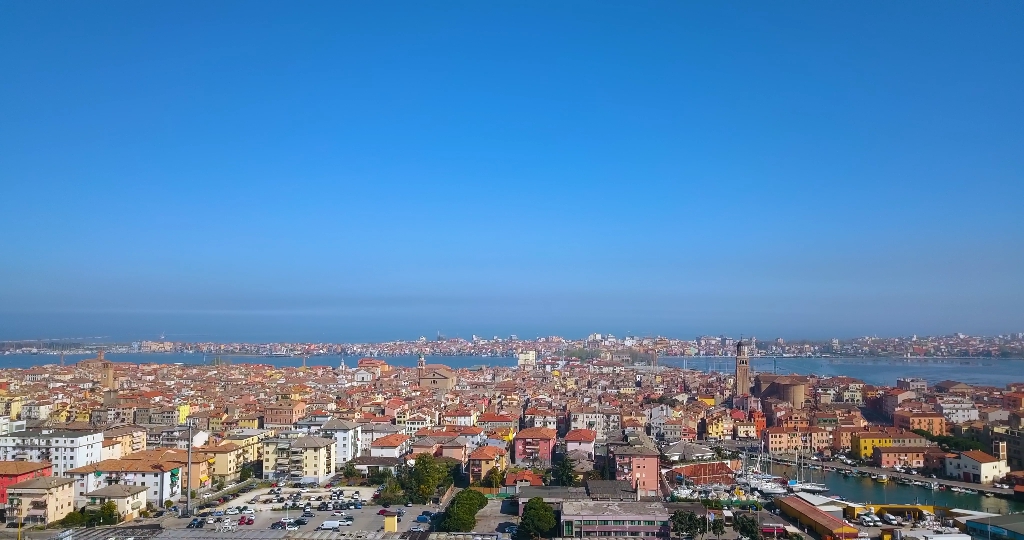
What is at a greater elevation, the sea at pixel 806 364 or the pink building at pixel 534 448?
the pink building at pixel 534 448

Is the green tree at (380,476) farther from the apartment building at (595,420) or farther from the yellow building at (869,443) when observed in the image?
the yellow building at (869,443)

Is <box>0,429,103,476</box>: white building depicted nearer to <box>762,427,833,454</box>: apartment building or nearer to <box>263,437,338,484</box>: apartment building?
<box>263,437,338,484</box>: apartment building

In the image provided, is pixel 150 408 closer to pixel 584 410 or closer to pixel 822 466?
pixel 584 410

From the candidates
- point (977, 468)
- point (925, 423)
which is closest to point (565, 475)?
point (977, 468)

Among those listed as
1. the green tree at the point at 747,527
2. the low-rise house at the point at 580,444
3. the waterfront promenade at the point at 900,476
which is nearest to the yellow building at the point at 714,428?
the waterfront promenade at the point at 900,476

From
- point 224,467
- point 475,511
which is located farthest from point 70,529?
point 475,511

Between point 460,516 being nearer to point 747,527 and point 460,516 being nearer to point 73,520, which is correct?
point 747,527

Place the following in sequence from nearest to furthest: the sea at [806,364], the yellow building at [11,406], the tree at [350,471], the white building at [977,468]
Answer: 1. the tree at [350,471]
2. the white building at [977,468]
3. the yellow building at [11,406]
4. the sea at [806,364]
